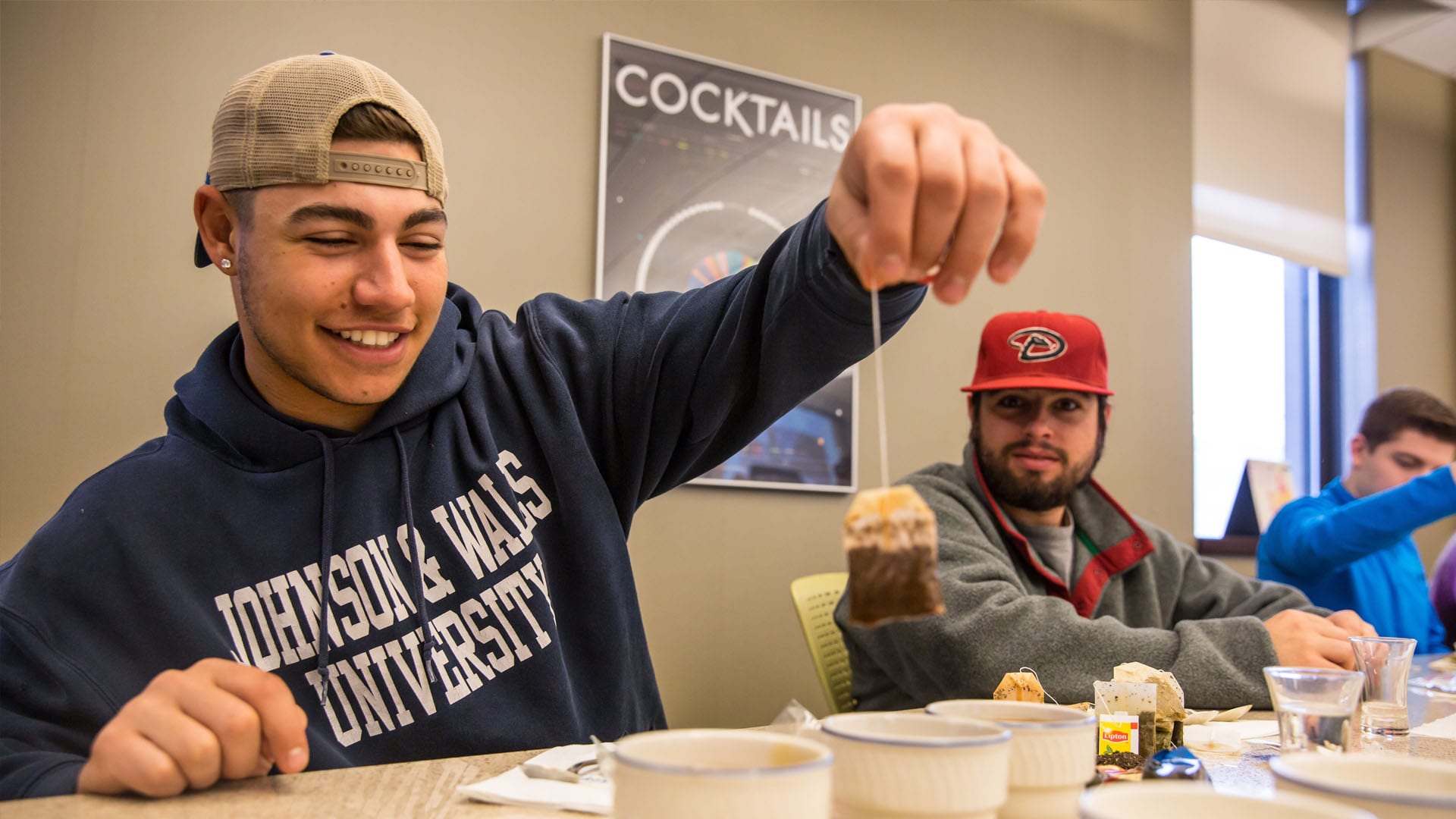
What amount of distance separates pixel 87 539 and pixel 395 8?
161 centimetres

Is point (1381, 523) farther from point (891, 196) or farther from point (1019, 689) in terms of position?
point (891, 196)

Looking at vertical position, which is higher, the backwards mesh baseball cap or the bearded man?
the backwards mesh baseball cap

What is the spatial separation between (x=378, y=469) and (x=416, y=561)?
13cm

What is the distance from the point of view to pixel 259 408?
→ 1.22m

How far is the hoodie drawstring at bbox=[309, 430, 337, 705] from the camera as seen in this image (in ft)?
3.71

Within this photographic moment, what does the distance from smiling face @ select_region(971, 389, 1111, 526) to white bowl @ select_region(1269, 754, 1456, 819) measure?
1.44 m

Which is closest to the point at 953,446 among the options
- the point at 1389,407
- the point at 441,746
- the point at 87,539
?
the point at 1389,407

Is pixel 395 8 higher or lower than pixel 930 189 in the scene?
higher

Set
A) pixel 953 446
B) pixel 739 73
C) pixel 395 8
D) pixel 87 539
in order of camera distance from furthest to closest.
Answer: pixel 953 446, pixel 739 73, pixel 395 8, pixel 87 539

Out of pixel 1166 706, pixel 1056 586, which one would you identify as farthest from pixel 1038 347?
pixel 1166 706

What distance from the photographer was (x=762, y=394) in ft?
4.26

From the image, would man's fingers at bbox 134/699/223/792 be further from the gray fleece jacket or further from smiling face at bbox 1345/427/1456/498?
smiling face at bbox 1345/427/1456/498

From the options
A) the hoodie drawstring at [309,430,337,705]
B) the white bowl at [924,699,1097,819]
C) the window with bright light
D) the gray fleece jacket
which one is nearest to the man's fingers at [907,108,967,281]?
the white bowl at [924,699,1097,819]

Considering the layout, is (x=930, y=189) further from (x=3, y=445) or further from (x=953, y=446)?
(x=953, y=446)
